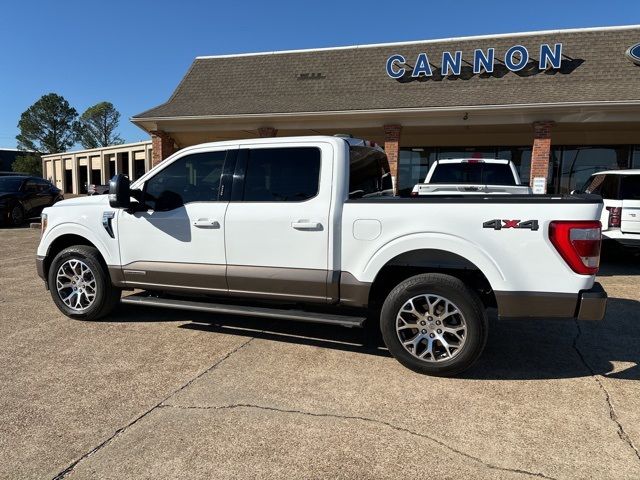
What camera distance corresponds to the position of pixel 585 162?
52.5 feet

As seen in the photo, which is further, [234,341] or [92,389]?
[234,341]

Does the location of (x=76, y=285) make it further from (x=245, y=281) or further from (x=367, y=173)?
(x=367, y=173)

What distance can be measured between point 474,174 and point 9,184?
1484 centimetres

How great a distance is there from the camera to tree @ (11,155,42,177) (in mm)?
58531

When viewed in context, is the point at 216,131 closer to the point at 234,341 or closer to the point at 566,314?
→ the point at 234,341

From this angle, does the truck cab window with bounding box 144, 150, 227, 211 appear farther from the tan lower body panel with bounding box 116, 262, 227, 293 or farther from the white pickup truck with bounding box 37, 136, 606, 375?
the tan lower body panel with bounding box 116, 262, 227, 293

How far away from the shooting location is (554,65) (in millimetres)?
12750

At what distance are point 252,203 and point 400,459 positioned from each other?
8.41 ft

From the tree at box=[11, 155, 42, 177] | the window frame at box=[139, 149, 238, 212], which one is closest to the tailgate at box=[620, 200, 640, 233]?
the window frame at box=[139, 149, 238, 212]

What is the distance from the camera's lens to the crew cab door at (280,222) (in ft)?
13.6

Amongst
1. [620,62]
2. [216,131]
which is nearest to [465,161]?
[620,62]

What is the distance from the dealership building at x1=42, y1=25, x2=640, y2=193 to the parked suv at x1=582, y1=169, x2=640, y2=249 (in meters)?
3.29

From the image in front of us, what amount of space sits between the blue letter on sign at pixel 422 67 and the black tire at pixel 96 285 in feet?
37.4

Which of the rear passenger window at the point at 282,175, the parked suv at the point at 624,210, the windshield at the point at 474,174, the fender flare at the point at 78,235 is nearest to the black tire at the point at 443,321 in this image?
the rear passenger window at the point at 282,175
